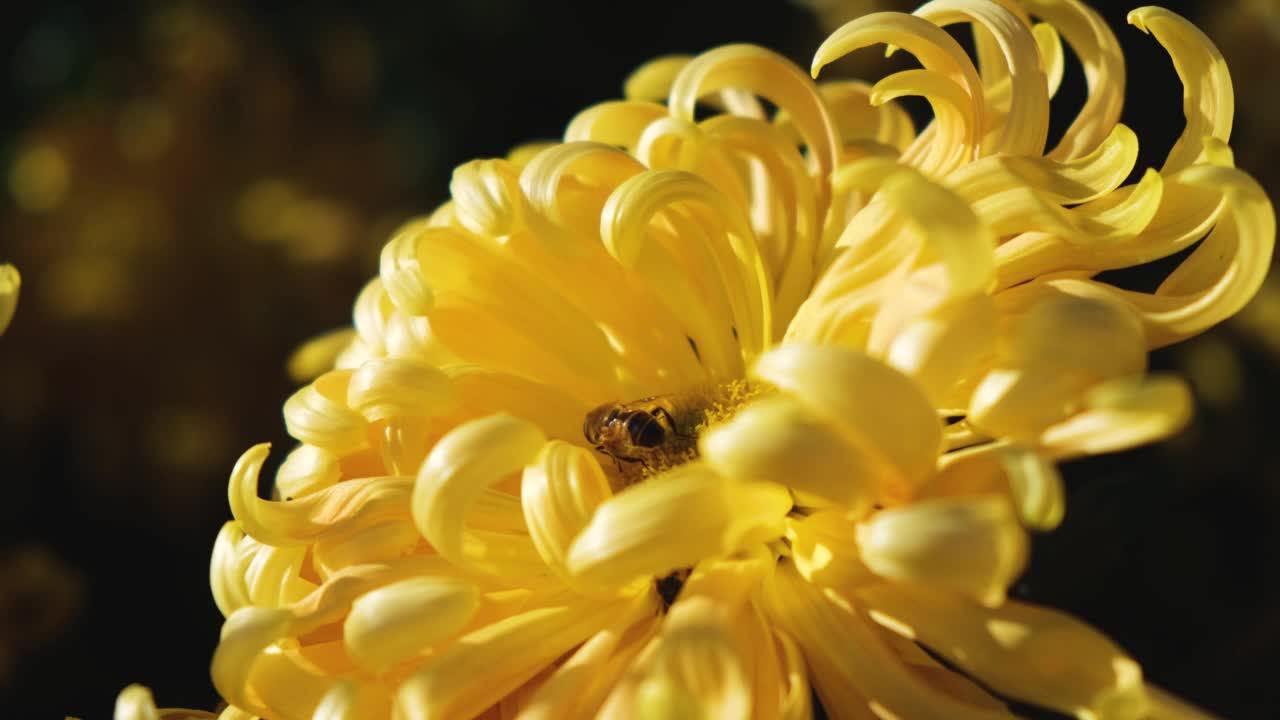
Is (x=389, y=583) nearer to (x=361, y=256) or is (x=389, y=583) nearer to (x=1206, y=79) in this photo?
(x=1206, y=79)

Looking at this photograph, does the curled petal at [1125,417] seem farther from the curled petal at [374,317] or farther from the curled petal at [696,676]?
the curled petal at [374,317]

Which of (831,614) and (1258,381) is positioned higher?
(831,614)

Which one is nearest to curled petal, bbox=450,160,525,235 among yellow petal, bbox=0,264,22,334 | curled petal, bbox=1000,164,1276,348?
yellow petal, bbox=0,264,22,334

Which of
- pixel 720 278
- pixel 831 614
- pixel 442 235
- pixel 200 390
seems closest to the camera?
pixel 831 614

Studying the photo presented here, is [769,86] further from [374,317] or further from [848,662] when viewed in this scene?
[848,662]

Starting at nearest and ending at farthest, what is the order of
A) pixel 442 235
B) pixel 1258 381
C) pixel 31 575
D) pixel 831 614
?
1. pixel 831 614
2. pixel 442 235
3. pixel 1258 381
4. pixel 31 575

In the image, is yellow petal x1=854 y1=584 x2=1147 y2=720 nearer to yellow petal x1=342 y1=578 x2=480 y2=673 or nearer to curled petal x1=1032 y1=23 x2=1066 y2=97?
yellow petal x1=342 y1=578 x2=480 y2=673

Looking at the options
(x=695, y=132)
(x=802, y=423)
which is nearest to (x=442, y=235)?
(x=695, y=132)
